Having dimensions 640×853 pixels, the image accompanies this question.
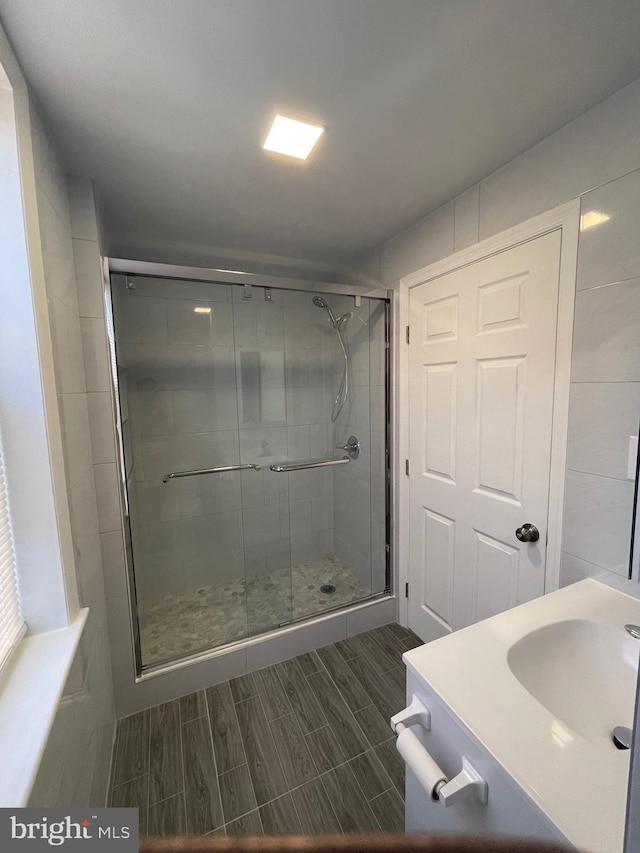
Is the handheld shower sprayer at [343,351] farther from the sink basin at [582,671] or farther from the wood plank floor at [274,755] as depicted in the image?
the sink basin at [582,671]

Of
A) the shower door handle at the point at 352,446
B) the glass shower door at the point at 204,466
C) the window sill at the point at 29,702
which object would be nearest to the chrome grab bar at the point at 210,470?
the glass shower door at the point at 204,466

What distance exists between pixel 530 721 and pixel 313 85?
5.39 ft

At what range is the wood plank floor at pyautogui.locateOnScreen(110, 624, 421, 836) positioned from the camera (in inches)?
45.8

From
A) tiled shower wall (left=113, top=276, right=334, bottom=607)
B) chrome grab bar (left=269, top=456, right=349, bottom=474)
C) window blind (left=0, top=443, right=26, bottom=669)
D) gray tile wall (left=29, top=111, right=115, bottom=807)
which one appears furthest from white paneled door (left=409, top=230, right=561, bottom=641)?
window blind (left=0, top=443, right=26, bottom=669)

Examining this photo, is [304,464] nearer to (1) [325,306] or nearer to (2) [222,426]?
(2) [222,426]

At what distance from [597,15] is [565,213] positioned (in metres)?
0.47

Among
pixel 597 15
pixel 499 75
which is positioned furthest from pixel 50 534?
pixel 597 15

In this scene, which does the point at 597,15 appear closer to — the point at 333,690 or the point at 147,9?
the point at 147,9

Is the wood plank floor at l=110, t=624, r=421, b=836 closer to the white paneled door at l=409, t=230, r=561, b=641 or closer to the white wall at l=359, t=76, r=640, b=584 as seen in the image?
the white paneled door at l=409, t=230, r=561, b=641

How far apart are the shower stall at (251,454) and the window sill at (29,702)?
2.92ft

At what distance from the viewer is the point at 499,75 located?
0.94m

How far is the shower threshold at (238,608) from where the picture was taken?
1.82m

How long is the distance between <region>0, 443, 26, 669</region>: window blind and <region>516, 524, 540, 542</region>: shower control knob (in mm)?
1660

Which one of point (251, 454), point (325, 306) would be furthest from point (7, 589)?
point (325, 306)
